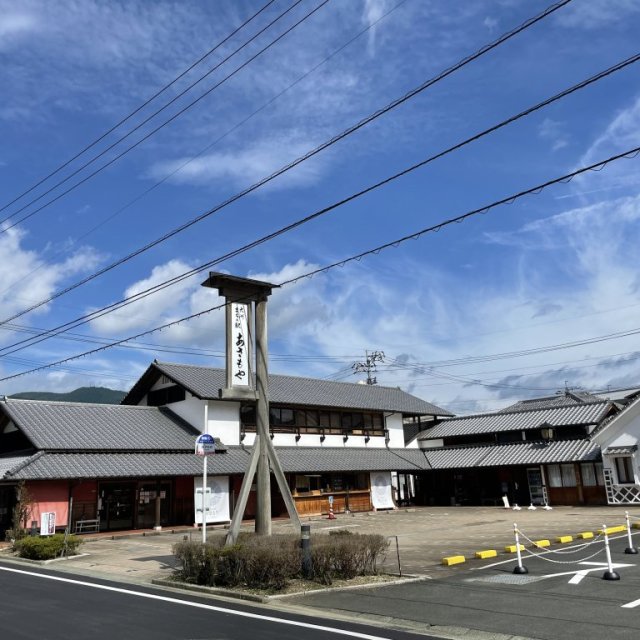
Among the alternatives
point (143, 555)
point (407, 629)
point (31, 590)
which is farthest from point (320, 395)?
point (407, 629)

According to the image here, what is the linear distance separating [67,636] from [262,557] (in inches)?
153

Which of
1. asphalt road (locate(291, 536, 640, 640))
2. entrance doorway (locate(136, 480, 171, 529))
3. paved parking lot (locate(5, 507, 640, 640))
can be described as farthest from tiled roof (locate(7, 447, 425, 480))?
asphalt road (locate(291, 536, 640, 640))

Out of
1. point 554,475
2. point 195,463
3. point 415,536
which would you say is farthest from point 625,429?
point 195,463

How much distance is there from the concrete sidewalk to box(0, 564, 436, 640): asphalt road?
2325 mm

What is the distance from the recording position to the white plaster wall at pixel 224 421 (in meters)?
32.6

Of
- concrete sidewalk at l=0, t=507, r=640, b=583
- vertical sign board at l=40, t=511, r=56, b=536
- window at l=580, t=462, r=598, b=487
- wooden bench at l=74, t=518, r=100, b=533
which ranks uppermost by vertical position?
window at l=580, t=462, r=598, b=487

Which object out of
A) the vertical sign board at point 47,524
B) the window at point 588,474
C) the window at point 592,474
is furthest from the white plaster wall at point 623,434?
the vertical sign board at point 47,524

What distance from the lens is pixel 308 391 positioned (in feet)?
127

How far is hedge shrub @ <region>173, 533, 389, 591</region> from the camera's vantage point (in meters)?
11.5

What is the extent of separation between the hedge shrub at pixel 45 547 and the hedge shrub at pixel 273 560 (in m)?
7.16

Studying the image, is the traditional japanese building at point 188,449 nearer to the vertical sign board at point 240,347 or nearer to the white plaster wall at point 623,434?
the vertical sign board at point 240,347

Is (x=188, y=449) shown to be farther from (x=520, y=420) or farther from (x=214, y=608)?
(x=520, y=420)

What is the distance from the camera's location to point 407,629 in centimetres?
856

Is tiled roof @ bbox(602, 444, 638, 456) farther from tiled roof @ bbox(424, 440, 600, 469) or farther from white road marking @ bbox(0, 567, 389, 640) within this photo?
white road marking @ bbox(0, 567, 389, 640)
